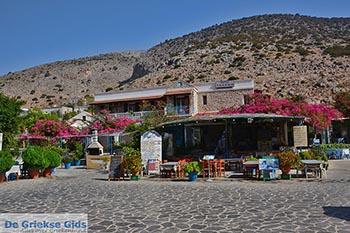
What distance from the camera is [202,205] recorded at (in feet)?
27.6

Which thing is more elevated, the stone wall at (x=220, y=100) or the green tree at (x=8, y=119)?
the stone wall at (x=220, y=100)

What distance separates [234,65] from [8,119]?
42.2 metres

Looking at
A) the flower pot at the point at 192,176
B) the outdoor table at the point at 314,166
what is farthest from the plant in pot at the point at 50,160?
the outdoor table at the point at 314,166

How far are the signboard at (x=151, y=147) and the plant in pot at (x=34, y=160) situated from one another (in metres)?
4.34

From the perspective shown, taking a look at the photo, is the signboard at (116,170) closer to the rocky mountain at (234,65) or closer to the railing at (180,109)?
the railing at (180,109)

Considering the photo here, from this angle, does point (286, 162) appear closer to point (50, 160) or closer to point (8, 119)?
point (50, 160)

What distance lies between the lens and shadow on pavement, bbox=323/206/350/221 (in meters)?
6.80

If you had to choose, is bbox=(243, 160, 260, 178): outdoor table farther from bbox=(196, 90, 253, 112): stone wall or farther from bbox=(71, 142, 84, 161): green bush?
bbox=(196, 90, 253, 112): stone wall

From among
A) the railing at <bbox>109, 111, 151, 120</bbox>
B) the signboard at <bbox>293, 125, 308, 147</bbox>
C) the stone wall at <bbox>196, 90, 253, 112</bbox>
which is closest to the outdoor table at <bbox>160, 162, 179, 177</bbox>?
the signboard at <bbox>293, 125, 308, 147</bbox>

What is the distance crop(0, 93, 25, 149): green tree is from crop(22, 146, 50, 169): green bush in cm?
533

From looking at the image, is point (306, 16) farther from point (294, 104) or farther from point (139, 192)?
point (139, 192)

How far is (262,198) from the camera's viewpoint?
9.13 metres

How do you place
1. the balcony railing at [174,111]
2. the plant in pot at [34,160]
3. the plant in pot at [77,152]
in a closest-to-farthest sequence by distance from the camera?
the plant in pot at [34,160], the plant in pot at [77,152], the balcony railing at [174,111]

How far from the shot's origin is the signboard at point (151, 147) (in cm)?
1702
